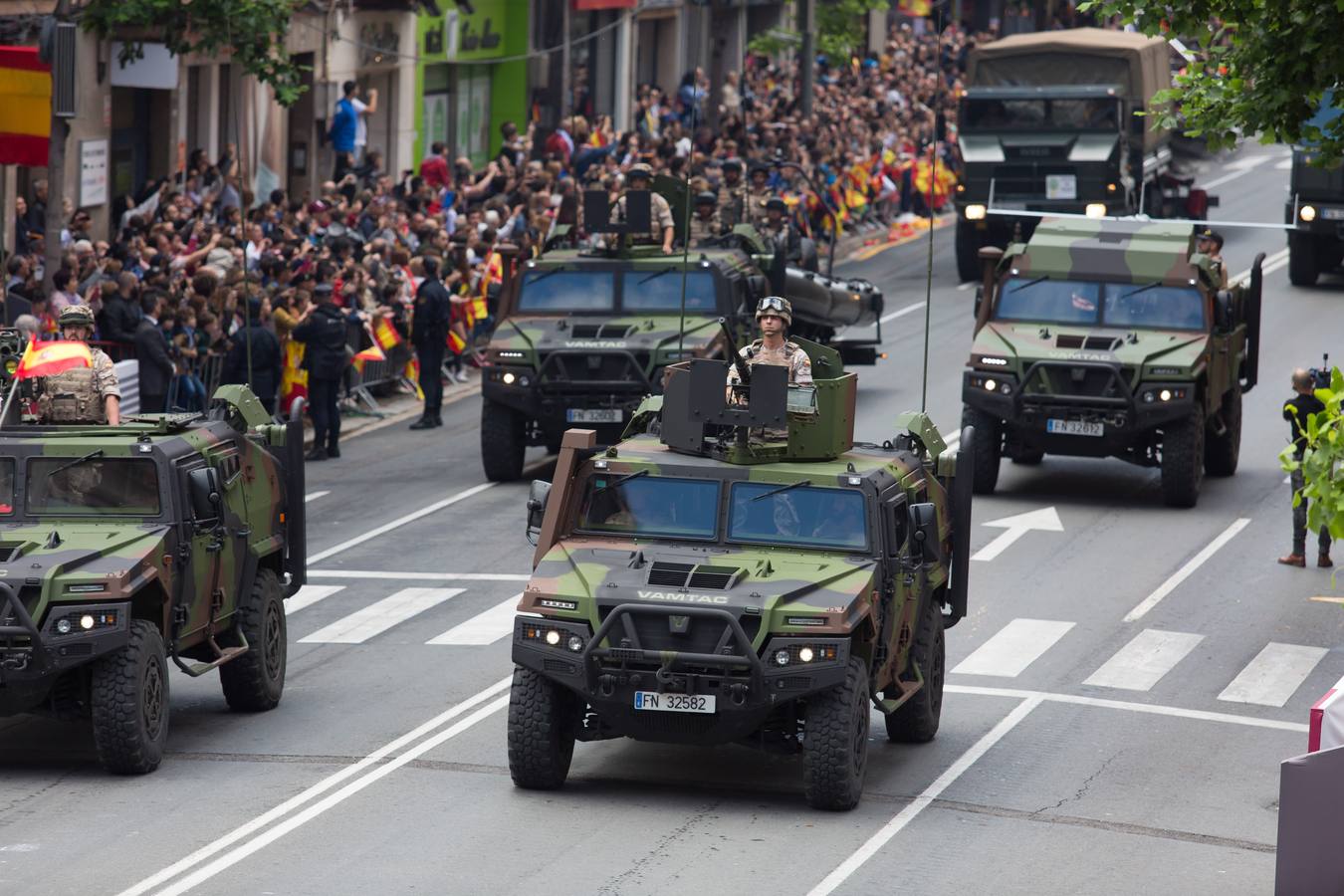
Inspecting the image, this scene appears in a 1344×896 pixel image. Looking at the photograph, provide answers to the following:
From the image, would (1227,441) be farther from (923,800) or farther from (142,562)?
(142,562)

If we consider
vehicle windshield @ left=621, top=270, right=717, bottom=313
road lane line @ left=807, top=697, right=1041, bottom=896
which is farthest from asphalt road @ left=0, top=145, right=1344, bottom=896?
vehicle windshield @ left=621, top=270, right=717, bottom=313

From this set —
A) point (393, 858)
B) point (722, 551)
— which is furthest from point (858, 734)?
point (393, 858)

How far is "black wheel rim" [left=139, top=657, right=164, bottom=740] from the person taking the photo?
14.4 meters

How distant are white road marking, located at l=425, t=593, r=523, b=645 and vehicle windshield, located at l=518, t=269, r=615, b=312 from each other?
590 centimetres

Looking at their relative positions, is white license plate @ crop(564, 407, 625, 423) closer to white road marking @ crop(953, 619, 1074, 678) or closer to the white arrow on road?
the white arrow on road

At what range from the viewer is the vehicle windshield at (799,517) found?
46.9 feet

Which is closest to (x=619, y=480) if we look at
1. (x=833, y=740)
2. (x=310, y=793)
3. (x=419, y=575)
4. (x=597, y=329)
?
(x=833, y=740)

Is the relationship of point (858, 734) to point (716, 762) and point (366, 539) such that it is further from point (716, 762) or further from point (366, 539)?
point (366, 539)

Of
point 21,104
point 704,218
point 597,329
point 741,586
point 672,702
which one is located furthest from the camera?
point 704,218

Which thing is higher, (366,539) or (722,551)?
(722,551)

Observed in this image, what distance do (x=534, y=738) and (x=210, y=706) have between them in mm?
3726

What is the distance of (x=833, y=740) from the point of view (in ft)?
43.9

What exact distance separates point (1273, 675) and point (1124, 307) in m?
6.72

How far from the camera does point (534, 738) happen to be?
13.7 m
